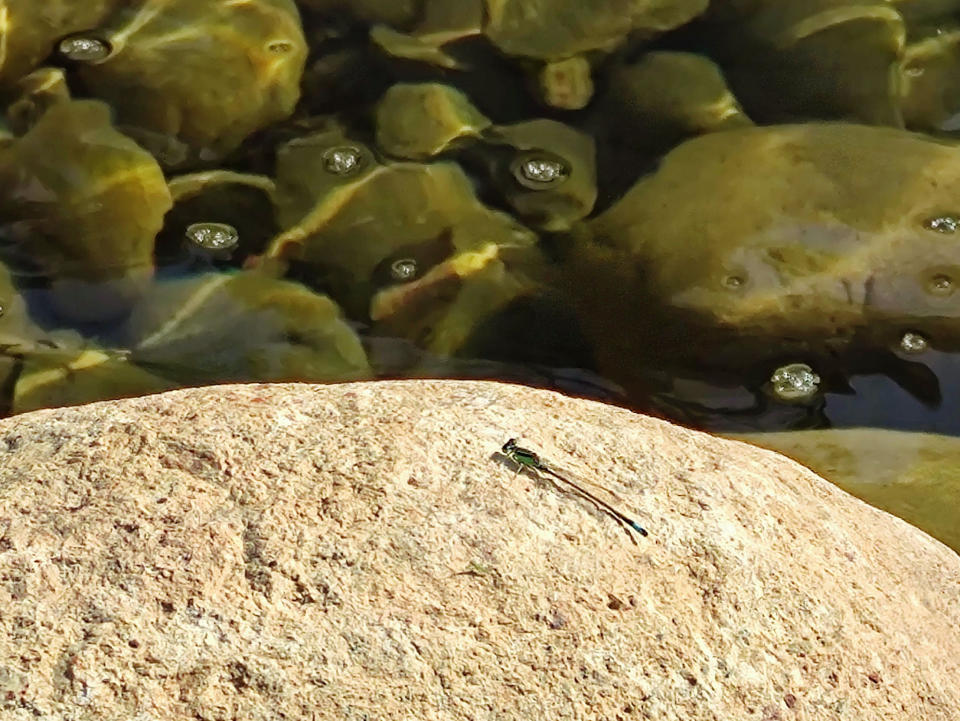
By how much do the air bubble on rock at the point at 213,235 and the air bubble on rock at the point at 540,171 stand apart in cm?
109

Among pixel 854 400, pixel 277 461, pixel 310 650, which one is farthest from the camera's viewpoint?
pixel 854 400

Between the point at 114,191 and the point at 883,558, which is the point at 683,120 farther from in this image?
the point at 883,558

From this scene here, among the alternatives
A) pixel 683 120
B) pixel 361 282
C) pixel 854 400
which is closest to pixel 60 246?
pixel 361 282

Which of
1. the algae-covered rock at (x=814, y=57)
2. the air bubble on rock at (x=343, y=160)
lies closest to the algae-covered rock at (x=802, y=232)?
the algae-covered rock at (x=814, y=57)

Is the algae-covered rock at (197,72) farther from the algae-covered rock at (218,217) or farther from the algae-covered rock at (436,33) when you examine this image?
the algae-covered rock at (436,33)

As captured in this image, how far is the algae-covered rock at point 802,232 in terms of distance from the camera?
3682 millimetres

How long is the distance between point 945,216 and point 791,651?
2.35 meters

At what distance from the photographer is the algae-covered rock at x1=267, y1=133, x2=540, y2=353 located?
391 centimetres

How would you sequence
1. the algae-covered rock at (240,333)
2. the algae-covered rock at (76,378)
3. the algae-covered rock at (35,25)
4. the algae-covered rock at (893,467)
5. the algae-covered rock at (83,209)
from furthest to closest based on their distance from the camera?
the algae-covered rock at (35,25), the algae-covered rock at (83,209), the algae-covered rock at (240,333), the algae-covered rock at (76,378), the algae-covered rock at (893,467)

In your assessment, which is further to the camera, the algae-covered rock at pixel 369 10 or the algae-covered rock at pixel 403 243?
the algae-covered rock at pixel 369 10

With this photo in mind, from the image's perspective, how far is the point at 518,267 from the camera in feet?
13.2

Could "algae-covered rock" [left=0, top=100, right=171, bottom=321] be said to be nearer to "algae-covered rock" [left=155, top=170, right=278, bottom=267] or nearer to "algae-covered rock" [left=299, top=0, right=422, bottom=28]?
"algae-covered rock" [left=155, top=170, right=278, bottom=267]

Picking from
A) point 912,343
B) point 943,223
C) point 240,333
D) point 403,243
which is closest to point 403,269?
point 403,243

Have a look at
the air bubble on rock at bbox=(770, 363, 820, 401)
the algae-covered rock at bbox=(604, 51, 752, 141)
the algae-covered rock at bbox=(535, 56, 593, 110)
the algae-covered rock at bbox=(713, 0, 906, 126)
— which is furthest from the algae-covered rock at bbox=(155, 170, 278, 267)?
the algae-covered rock at bbox=(713, 0, 906, 126)
